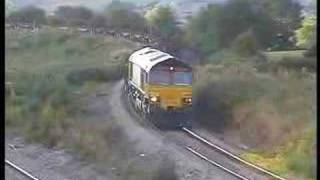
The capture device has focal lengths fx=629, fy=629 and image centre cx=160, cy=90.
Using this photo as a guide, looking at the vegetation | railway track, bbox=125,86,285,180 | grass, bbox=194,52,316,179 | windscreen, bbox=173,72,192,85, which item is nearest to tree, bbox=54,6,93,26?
the vegetation

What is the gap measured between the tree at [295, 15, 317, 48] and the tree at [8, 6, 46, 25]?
204 centimetres

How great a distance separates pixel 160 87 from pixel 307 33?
1.29 meters

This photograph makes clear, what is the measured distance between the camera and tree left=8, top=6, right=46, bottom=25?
13.4ft

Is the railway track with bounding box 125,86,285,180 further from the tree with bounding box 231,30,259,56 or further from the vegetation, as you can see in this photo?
the tree with bounding box 231,30,259,56

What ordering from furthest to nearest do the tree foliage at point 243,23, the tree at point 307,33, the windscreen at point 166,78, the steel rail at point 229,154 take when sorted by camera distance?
the windscreen at point 166,78 < the tree foliage at point 243,23 < the tree at point 307,33 < the steel rail at point 229,154

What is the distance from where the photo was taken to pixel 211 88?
17.1 feet

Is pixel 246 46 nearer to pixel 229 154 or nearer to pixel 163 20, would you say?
pixel 163 20

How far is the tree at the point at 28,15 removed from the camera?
410 cm

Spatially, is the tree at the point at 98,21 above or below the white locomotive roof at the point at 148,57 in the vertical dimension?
above

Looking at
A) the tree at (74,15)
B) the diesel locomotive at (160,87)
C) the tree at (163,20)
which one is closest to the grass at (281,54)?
the diesel locomotive at (160,87)

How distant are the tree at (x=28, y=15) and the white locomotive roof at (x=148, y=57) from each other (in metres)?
0.94

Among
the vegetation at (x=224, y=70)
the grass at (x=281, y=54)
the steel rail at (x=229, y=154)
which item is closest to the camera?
the vegetation at (x=224, y=70)

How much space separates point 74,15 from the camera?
4543 millimetres

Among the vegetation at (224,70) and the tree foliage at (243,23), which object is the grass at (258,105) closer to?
the vegetation at (224,70)
